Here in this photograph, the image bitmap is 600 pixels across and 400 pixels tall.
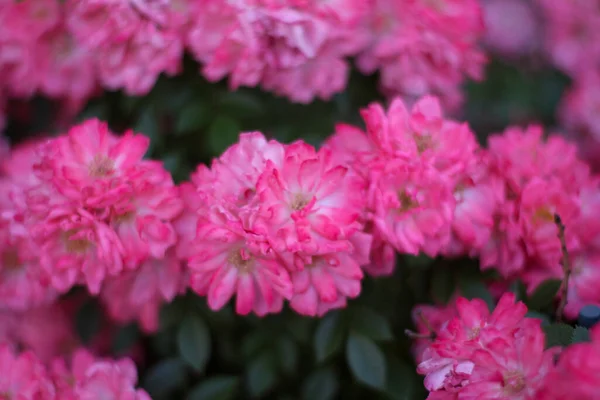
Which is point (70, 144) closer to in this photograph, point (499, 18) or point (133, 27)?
point (133, 27)

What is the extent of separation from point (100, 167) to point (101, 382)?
0.94 feet

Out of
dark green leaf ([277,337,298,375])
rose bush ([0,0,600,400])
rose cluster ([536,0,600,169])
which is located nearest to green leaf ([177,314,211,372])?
rose bush ([0,0,600,400])

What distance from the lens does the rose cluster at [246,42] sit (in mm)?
836

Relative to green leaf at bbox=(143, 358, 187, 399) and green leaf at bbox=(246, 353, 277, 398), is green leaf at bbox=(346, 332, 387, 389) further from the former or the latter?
green leaf at bbox=(143, 358, 187, 399)

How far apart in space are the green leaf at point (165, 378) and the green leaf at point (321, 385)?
199mm

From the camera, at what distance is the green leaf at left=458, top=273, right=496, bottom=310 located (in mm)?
809

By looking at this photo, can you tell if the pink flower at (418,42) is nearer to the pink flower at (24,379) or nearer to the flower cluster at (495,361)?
the flower cluster at (495,361)

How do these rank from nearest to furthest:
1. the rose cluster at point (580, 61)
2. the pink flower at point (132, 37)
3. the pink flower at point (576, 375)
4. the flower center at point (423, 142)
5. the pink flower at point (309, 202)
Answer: the pink flower at point (576, 375) → the pink flower at point (309, 202) → the flower center at point (423, 142) → the pink flower at point (132, 37) → the rose cluster at point (580, 61)

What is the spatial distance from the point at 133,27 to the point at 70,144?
24 centimetres

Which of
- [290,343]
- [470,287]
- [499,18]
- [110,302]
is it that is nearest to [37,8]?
[110,302]

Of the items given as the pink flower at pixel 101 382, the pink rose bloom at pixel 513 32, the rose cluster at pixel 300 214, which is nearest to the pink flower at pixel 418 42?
the rose cluster at pixel 300 214

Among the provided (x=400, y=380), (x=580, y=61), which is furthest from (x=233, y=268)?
(x=580, y=61)

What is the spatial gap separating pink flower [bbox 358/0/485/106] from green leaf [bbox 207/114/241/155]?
24 centimetres

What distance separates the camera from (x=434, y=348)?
652mm
